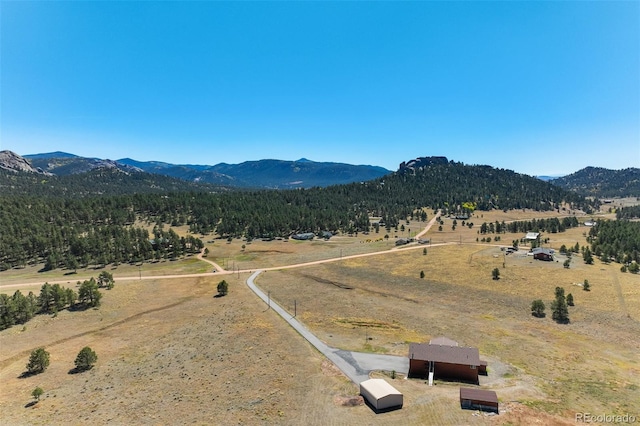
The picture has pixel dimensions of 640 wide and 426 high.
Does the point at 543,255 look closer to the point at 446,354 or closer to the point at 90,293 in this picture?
the point at 446,354

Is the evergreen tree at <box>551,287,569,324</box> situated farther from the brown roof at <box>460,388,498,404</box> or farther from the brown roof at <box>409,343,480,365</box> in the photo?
the brown roof at <box>460,388,498,404</box>

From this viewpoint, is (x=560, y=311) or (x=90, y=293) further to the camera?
(x=90, y=293)

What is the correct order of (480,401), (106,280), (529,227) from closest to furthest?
(480,401) < (106,280) < (529,227)

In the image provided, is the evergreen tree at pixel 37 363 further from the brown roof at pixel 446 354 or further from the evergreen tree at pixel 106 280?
the brown roof at pixel 446 354

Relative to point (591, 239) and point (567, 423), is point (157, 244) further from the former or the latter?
point (591, 239)

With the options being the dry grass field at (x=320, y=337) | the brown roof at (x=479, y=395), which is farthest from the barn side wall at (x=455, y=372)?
the brown roof at (x=479, y=395)

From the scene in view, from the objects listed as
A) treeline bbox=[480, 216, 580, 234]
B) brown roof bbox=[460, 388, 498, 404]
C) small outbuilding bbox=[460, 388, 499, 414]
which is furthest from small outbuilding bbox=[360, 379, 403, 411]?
treeline bbox=[480, 216, 580, 234]

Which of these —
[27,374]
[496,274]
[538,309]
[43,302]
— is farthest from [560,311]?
[43,302]
